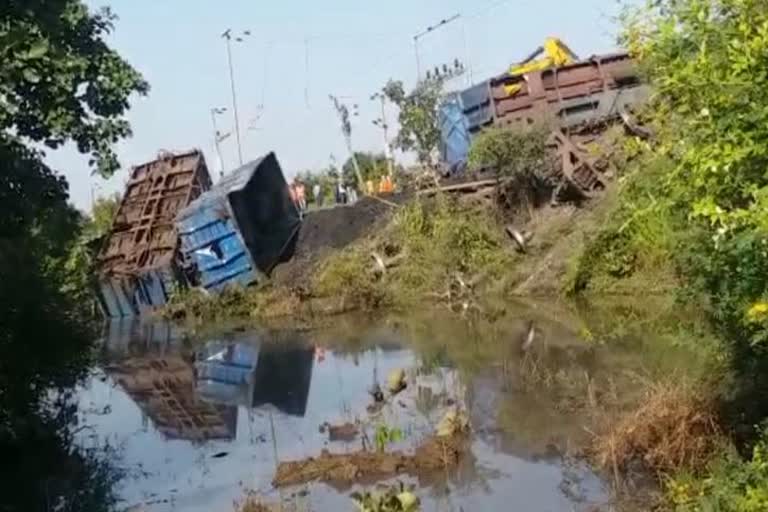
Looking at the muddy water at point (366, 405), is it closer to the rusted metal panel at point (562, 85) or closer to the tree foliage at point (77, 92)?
the tree foliage at point (77, 92)

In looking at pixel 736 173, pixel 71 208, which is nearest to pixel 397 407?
pixel 71 208

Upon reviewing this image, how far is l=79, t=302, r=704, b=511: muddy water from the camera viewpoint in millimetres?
8898

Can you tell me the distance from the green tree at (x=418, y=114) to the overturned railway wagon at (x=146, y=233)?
16.4m

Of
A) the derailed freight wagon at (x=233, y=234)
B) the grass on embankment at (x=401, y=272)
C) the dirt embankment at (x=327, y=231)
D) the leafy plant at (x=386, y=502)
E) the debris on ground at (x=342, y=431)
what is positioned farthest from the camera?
the dirt embankment at (x=327, y=231)

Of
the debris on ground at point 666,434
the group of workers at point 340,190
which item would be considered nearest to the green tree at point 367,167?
the group of workers at point 340,190

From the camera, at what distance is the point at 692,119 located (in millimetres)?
5754

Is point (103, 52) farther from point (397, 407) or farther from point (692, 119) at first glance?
point (692, 119)

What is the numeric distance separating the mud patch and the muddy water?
5.9 inches

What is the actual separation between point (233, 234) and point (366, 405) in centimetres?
1197

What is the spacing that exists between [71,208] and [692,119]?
30.3 ft

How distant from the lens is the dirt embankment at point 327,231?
78.5 feet

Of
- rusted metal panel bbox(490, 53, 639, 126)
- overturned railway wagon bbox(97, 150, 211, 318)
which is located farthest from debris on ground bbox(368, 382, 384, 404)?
overturned railway wagon bbox(97, 150, 211, 318)

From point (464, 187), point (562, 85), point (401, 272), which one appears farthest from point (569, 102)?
point (401, 272)

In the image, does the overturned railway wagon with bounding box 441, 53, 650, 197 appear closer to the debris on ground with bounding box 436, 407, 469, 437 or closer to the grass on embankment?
the grass on embankment
